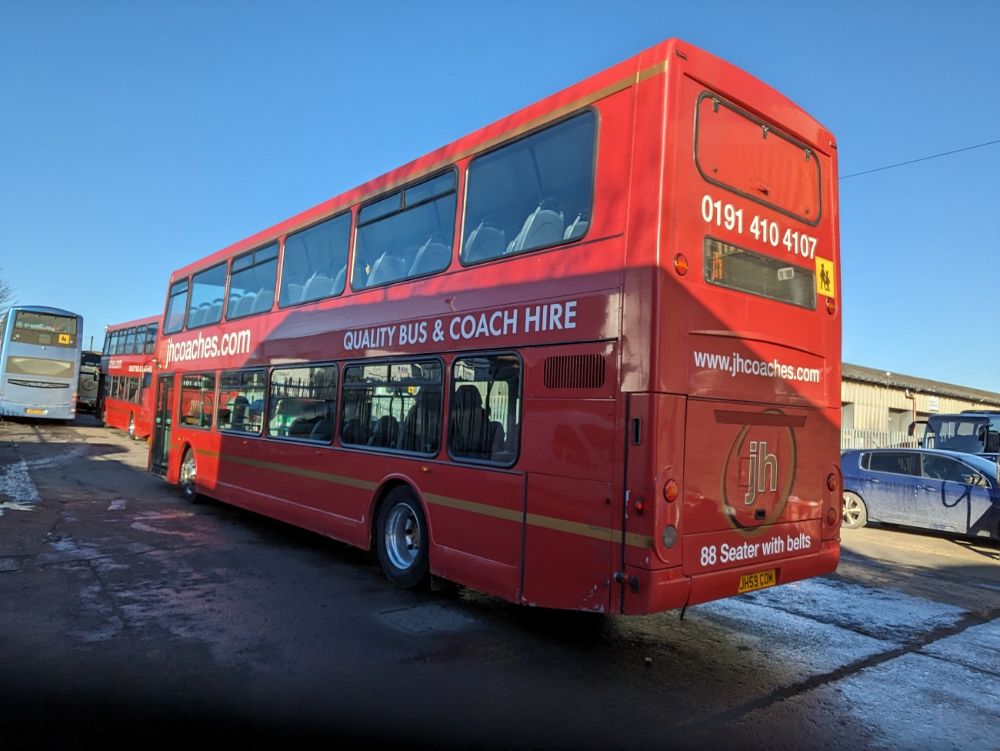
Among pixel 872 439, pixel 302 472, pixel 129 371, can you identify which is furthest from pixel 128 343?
pixel 872 439

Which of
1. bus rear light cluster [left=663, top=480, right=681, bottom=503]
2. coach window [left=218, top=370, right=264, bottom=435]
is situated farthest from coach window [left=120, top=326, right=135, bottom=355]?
bus rear light cluster [left=663, top=480, right=681, bottom=503]

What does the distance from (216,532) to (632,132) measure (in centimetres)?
773

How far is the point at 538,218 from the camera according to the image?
5.34 m

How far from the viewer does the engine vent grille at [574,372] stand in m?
4.63

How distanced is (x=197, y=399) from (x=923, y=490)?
492 inches

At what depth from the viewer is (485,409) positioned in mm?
5598

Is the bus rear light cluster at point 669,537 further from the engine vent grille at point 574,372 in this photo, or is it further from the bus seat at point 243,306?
the bus seat at point 243,306

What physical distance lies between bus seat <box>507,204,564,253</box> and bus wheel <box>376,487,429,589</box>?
2.65 m

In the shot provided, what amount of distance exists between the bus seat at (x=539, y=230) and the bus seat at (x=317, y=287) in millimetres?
3300

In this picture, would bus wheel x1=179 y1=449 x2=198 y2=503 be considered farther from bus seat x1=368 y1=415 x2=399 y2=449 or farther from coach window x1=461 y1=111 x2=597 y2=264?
coach window x1=461 y1=111 x2=597 y2=264

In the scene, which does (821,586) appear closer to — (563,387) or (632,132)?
(563,387)

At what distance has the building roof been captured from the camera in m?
25.7

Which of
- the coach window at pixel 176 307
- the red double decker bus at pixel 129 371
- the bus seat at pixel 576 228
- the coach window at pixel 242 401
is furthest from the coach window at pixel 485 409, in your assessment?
the red double decker bus at pixel 129 371

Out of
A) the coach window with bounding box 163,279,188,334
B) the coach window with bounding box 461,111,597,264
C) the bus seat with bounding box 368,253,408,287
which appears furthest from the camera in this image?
the coach window with bounding box 163,279,188,334
